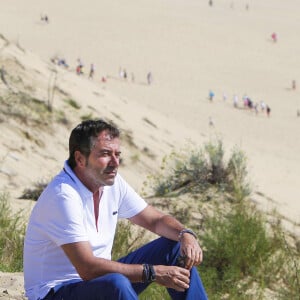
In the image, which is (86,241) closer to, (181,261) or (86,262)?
(86,262)

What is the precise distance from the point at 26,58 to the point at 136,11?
38.0 metres

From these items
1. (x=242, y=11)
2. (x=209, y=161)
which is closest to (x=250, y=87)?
(x=242, y=11)

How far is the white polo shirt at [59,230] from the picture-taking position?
3.50 metres

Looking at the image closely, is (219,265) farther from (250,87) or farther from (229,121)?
(250,87)

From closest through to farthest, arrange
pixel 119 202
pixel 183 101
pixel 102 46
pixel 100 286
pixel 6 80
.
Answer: pixel 100 286, pixel 119 202, pixel 6 80, pixel 183 101, pixel 102 46

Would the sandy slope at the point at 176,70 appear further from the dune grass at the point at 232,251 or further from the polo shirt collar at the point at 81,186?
the polo shirt collar at the point at 81,186

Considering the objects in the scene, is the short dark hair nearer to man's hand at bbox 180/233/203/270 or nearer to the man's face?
the man's face

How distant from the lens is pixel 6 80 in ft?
38.3

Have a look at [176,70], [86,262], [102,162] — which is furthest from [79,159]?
[176,70]

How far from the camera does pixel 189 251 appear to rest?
12.6 feet

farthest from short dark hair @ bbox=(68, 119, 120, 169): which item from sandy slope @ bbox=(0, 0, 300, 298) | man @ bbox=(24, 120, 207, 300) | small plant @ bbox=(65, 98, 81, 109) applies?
small plant @ bbox=(65, 98, 81, 109)

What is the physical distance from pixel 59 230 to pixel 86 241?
119mm

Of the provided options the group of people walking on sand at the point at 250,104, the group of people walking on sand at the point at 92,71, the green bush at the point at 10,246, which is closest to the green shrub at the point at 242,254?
the green bush at the point at 10,246

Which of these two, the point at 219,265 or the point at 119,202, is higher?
the point at 119,202
